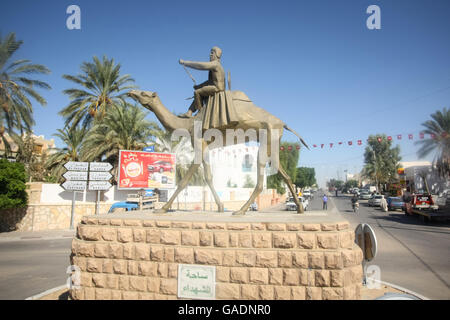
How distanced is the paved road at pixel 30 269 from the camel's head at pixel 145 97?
419cm

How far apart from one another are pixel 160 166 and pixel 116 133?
12.8 feet

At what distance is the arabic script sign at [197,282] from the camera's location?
12.8 ft

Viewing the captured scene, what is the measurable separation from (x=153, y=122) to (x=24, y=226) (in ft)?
33.8

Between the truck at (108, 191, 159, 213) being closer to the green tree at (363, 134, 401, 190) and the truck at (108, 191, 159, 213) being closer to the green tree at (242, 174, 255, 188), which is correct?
the green tree at (242, 174, 255, 188)

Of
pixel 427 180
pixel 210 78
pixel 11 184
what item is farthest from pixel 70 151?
pixel 427 180

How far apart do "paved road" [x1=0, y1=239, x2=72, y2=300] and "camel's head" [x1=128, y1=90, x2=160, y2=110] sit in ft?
13.8

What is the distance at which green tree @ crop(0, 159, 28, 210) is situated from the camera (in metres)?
13.6

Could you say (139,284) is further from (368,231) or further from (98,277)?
(368,231)

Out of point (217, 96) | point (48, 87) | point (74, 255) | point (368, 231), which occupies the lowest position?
point (74, 255)

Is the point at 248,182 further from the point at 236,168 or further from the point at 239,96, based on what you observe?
the point at 239,96

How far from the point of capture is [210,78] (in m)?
5.87

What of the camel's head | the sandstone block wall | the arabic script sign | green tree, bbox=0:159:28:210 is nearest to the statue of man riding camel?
the camel's head

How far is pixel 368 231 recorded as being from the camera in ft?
16.6
